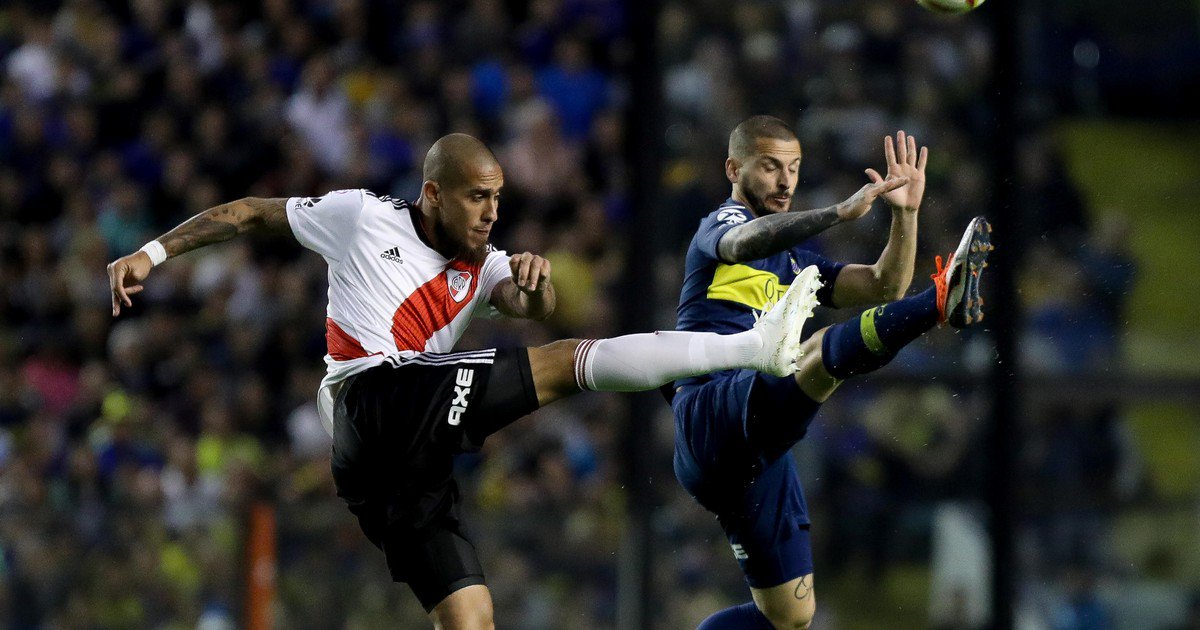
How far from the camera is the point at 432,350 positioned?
6.55m

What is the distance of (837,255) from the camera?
10.1 meters

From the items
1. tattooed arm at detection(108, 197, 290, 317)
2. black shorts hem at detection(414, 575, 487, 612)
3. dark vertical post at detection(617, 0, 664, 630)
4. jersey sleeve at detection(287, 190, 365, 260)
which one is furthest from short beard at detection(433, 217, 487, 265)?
dark vertical post at detection(617, 0, 664, 630)

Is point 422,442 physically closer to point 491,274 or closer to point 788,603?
point 491,274

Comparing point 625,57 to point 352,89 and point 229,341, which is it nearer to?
point 352,89

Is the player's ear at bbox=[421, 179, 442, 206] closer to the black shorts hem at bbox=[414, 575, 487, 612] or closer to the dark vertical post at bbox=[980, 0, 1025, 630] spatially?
the black shorts hem at bbox=[414, 575, 487, 612]

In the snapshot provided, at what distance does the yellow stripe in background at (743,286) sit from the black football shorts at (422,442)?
0.86 m

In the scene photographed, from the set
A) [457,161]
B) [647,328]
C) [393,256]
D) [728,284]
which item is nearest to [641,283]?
[647,328]

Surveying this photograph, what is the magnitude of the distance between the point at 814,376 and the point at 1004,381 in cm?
556

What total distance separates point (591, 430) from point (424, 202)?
6006mm

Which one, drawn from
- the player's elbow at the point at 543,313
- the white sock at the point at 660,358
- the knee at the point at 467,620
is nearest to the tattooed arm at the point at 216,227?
the player's elbow at the point at 543,313

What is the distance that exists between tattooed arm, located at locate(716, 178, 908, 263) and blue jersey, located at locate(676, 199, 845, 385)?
0.17 m

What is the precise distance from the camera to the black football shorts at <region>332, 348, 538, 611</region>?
20.4 feet

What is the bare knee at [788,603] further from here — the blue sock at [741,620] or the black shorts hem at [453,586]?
the black shorts hem at [453,586]

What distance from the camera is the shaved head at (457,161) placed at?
6289 millimetres
